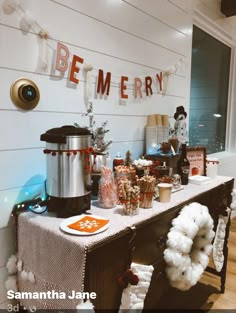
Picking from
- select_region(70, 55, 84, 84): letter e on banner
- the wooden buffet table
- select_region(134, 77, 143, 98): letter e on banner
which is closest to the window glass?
select_region(134, 77, 143, 98): letter e on banner

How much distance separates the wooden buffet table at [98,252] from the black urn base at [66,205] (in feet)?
0.14

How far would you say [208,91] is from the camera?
Result: 3.34 m

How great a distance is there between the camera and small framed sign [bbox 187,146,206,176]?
6.59 feet

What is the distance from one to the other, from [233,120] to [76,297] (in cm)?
343

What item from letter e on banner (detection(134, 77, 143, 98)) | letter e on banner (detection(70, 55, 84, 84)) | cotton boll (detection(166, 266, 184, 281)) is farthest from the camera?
letter e on banner (detection(134, 77, 143, 98))

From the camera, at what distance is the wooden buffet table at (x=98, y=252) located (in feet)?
3.21

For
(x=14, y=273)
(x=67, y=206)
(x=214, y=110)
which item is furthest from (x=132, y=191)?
(x=214, y=110)

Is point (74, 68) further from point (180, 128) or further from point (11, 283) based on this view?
point (11, 283)

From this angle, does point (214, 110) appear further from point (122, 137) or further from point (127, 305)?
point (127, 305)

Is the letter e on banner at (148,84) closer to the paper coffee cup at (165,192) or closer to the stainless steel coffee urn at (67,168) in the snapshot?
the paper coffee cup at (165,192)

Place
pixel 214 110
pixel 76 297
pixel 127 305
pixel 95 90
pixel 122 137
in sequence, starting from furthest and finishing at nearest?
pixel 214 110 → pixel 122 137 → pixel 95 90 → pixel 127 305 → pixel 76 297

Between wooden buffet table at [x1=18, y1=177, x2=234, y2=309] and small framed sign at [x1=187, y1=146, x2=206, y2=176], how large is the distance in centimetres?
64

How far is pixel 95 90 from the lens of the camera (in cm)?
166

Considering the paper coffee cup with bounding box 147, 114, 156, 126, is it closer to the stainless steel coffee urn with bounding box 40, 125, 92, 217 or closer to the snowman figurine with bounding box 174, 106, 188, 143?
the snowman figurine with bounding box 174, 106, 188, 143
